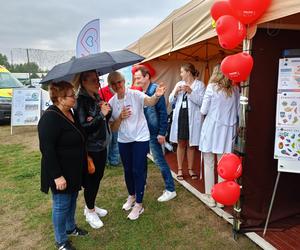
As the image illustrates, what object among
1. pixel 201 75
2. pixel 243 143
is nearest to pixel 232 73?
pixel 243 143

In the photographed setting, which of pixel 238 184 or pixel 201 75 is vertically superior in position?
pixel 201 75

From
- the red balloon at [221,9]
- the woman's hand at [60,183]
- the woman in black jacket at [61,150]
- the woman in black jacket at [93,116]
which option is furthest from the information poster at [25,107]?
the red balloon at [221,9]

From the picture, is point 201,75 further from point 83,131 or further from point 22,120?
point 22,120

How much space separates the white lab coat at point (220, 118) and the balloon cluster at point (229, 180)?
0.67 metres

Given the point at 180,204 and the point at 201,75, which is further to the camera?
the point at 201,75

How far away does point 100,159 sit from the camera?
9.98 ft

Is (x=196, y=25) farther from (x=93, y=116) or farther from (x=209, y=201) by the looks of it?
(x=209, y=201)

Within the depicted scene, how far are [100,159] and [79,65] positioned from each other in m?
1.01

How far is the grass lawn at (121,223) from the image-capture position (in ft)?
9.68

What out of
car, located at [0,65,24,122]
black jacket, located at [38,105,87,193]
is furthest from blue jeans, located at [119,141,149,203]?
car, located at [0,65,24,122]

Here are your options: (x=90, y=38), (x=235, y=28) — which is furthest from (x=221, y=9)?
(x=90, y=38)

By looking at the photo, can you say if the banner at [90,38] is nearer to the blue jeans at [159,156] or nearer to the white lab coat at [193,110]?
the white lab coat at [193,110]

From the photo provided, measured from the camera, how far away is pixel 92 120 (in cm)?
283

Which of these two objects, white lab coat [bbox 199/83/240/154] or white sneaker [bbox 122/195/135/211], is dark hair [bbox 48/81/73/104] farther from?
white sneaker [bbox 122/195/135/211]
